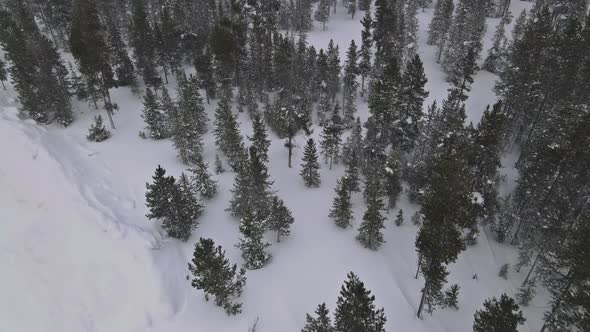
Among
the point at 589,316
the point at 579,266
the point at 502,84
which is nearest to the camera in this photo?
the point at 589,316

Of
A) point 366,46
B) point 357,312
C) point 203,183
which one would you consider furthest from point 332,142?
point 357,312

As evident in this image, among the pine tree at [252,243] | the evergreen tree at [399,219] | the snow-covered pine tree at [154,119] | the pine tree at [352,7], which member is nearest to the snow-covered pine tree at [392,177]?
the evergreen tree at [399,219]

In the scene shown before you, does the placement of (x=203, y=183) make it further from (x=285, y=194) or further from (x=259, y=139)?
(x=285, y=194)

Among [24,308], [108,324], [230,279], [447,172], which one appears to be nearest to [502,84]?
[447,172]

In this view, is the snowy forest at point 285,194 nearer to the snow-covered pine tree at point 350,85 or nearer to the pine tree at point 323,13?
the snow-covered pine tree at point 350,85

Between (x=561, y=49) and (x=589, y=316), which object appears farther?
(x=561, y=49)

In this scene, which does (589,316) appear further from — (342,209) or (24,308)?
(24,308)
